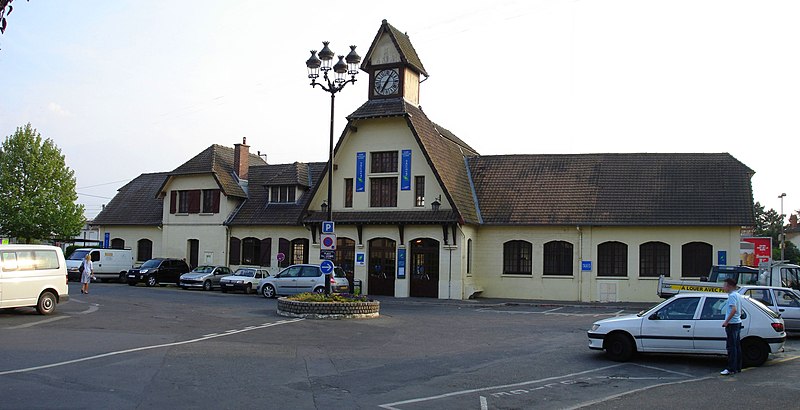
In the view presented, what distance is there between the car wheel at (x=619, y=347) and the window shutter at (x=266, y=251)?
2807 centimetres

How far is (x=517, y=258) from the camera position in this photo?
3412 cm

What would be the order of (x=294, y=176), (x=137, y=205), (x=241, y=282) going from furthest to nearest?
(x=137, y=205) → (x=294, y=176) → (x=241, y=282)

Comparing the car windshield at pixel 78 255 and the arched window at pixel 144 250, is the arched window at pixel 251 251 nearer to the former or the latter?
the arched window at pixel 144 250

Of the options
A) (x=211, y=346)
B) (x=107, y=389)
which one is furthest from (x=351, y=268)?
(x=107, y=389)

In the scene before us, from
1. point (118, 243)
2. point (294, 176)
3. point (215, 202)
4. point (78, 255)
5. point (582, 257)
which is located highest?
point (294, 176)

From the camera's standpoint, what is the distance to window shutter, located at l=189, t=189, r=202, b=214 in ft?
139

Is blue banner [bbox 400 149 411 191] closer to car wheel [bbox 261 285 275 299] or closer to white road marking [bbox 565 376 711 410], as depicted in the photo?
car wheel [bbox 261 285 275 299]

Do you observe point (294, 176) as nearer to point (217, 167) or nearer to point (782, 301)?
point (217, 167)

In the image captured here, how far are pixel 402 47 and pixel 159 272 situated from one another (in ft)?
59.2

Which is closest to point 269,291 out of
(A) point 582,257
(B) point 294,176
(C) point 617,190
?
(B) point 294,176

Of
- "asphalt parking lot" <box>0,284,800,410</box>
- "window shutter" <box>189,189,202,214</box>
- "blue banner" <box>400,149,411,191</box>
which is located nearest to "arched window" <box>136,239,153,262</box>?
"window shutter" <box>189,189,202,214</box>

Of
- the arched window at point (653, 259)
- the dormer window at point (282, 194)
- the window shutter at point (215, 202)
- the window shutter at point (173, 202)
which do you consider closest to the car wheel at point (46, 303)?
the dormer window at point (282, 194)

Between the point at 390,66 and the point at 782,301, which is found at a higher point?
the point at 390,66

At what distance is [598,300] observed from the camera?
3259cm
